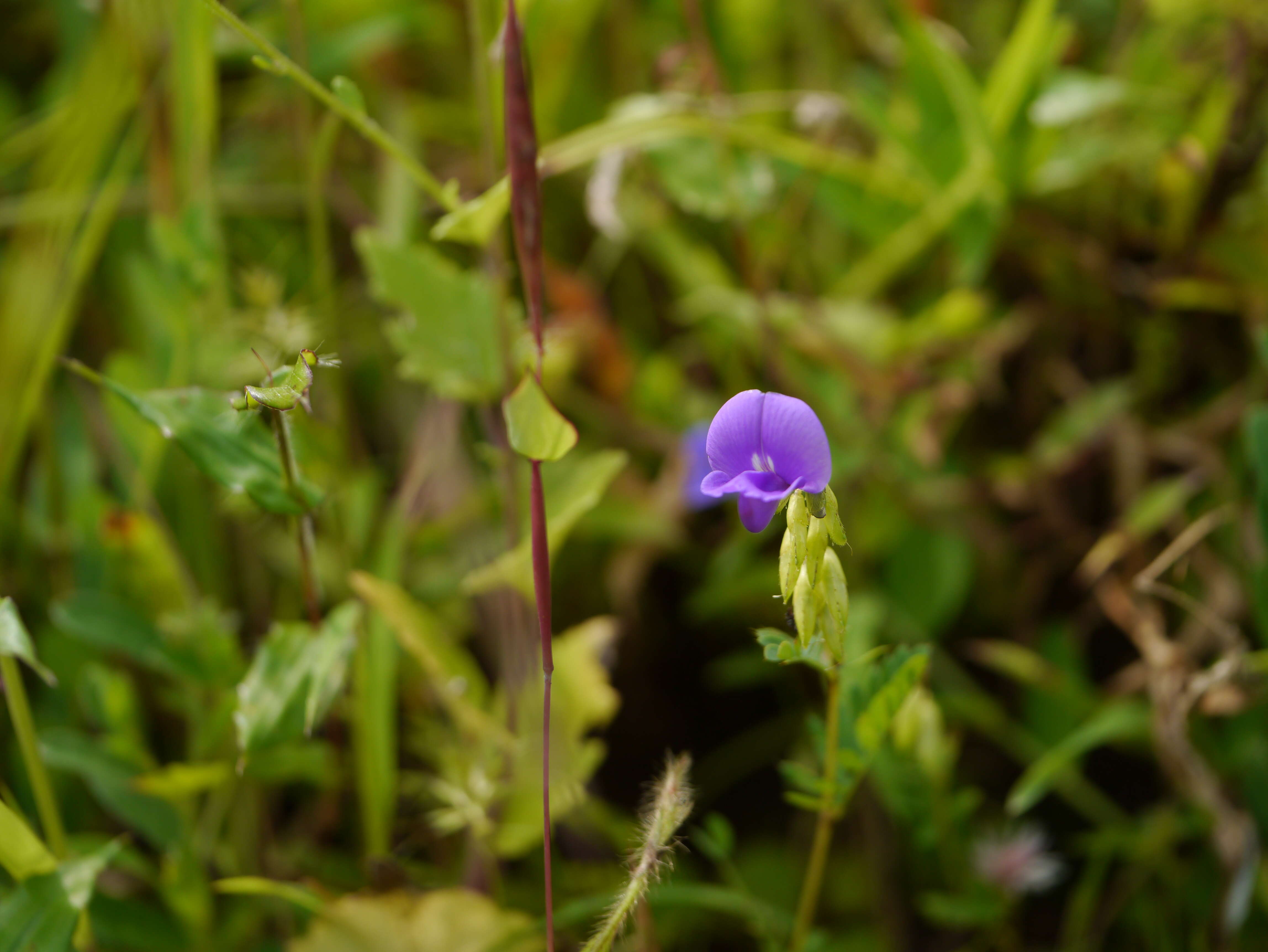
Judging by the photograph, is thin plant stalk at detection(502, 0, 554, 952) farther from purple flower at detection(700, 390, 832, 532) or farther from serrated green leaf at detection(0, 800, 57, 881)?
serrated green leaf at detection(0, 800, 57, 881)

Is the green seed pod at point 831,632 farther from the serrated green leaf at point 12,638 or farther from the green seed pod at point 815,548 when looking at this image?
the serrated green leaf at point 12,638

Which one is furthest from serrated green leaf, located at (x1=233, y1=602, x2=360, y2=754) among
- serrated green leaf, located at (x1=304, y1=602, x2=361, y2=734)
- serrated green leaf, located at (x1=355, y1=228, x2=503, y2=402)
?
serrated green leaf, located at (x1=355, y1=228, x2=503, y2=402)

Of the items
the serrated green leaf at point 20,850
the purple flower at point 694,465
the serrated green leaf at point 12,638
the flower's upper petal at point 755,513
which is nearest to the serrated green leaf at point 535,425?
the flower's upper petal at point 755,513

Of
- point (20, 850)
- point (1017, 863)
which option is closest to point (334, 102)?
point (20, 850)

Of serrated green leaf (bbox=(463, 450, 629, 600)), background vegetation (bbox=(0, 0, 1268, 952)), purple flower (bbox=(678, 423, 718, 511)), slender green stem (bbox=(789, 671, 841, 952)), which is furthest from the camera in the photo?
purple flower (bbox=(678, 423, 718, 511))

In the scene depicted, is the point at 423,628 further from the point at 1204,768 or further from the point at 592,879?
the point at 1204,768
